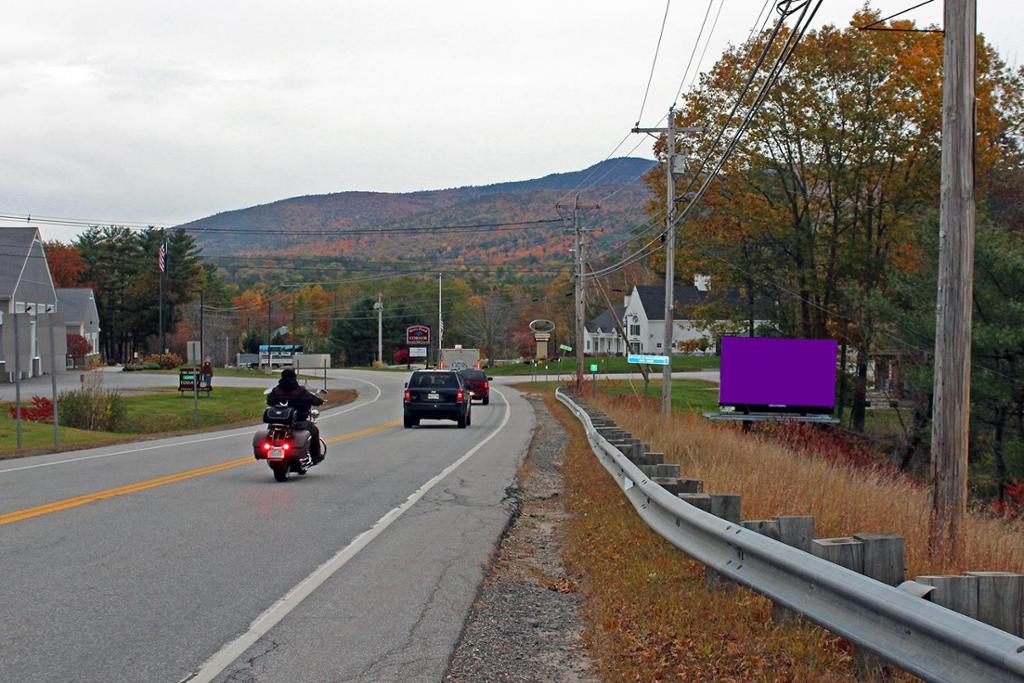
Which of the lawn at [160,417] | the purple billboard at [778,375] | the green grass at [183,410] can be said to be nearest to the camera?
the lawn at [160,417]

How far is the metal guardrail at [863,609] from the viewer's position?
163 inches

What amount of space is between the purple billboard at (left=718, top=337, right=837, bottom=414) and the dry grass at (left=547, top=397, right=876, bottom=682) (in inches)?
1326

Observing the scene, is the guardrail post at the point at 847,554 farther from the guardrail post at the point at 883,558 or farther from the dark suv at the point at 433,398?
the dark suv at the point at 433,398

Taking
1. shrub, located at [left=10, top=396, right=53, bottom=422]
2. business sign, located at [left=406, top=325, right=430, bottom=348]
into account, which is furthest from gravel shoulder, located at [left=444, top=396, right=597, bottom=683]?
business sign, located at [left=406, top=325, right=430, bottom=348]

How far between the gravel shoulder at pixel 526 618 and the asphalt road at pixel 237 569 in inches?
6.9

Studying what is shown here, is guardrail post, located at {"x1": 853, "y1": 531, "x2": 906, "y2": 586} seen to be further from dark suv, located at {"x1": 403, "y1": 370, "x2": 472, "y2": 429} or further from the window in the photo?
the window

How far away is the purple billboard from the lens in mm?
43531

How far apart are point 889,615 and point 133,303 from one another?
4961 inches

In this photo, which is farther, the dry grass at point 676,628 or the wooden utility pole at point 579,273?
the wooden utility pole at point 579,273

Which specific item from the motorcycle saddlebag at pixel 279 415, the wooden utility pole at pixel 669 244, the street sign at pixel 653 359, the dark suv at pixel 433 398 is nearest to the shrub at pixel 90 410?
the dark suv at pixel 433 398

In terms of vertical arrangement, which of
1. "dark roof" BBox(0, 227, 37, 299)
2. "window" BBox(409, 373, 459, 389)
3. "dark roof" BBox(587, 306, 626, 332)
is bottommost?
"window" BBox(409, 373, 459, 389)

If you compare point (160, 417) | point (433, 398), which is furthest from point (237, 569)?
point (160, 417)

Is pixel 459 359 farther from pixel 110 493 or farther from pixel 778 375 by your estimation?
pixel 110 493

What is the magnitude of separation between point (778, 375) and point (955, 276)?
113 ft
